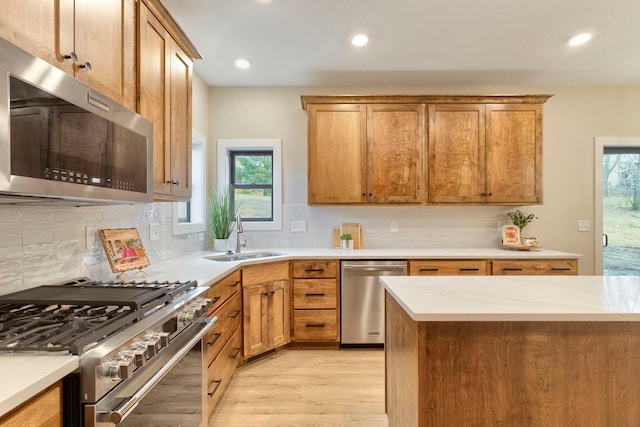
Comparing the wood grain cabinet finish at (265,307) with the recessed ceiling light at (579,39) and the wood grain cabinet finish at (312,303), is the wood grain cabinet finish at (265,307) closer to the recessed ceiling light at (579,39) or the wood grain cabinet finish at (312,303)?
the wood grain cabinet finish at (312,303)

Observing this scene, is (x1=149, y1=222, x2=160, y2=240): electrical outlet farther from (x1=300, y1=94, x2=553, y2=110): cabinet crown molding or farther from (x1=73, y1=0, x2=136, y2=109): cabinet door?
(x1=300, y1=94, x2=553, y2=110): cabinet crown molding

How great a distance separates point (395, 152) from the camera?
3400 mm

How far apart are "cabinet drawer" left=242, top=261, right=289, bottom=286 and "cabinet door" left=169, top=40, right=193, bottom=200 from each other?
800 millimetres

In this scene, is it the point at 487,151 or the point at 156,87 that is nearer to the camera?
the point at 156,87

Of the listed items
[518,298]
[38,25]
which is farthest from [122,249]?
[518,298]

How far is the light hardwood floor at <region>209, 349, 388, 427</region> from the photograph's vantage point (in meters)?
2.11

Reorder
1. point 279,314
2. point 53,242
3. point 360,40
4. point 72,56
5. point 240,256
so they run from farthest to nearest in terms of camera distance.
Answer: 1. point 240,256
2. point 279,314
3. point 360,40
4. point 53,242
5. point 72,56

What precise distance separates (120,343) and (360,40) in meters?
2.69

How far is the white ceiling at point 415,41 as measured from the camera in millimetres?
2352

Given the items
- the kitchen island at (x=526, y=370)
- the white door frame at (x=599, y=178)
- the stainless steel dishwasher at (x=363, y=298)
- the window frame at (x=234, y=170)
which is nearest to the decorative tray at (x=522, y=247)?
the white door frame at (x=599, y=178)

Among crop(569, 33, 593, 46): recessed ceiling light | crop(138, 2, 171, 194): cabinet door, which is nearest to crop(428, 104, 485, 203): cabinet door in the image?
crop(569, 33, 593, 46): recessed ceiling light

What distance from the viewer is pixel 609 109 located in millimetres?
3742

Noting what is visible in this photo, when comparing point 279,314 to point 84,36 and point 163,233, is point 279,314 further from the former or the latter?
point 84,36

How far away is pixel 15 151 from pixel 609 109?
5040 mm
